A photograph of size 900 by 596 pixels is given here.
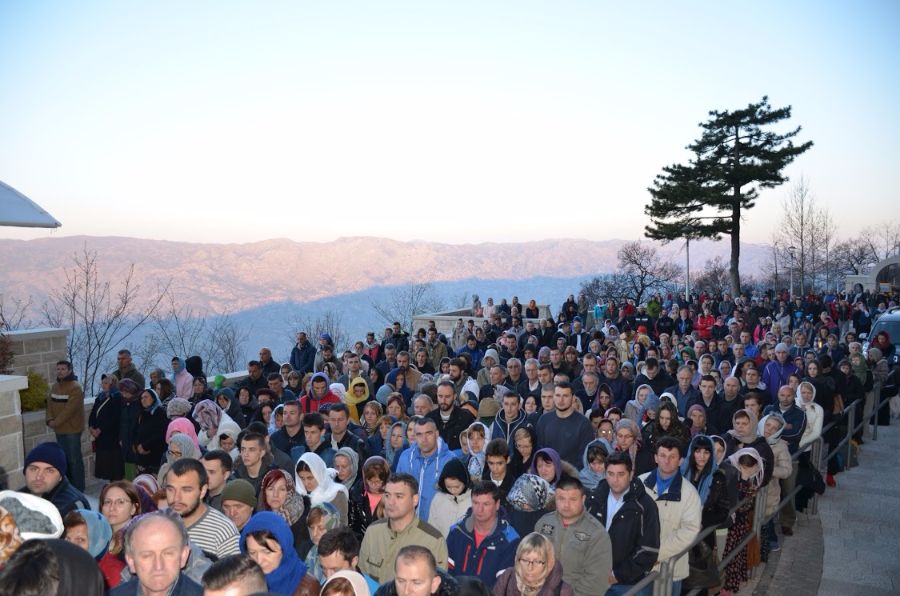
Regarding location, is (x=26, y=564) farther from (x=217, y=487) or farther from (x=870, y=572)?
(x=870, y=572)

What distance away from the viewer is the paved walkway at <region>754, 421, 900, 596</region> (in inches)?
266

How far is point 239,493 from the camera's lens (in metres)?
4.88

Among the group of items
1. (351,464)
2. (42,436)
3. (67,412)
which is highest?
Result: (351,464)

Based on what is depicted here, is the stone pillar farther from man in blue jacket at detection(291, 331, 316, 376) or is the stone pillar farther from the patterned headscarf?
man in blue jacket at detection(291, 331, 316, 376)

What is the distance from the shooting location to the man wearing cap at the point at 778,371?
36.1 feet

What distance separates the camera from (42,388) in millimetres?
9766

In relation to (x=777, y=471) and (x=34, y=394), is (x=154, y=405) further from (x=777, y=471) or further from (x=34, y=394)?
(x=777, y=471)


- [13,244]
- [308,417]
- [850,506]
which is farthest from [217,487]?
[13,244]

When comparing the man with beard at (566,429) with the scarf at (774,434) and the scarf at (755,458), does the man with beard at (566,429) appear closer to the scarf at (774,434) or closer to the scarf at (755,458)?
the scarf at (755,458)

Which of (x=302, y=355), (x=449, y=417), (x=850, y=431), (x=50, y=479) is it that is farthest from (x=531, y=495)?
(x=302, y=355)

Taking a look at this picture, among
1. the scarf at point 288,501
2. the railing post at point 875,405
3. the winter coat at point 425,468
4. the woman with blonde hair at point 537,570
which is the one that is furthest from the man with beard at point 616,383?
the woman with blonde hair at point 537,570

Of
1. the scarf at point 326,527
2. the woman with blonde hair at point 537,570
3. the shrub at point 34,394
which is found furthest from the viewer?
the shrub at point 34,394

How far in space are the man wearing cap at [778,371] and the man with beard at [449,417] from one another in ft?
18.6

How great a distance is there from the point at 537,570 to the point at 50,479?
11.0ft
